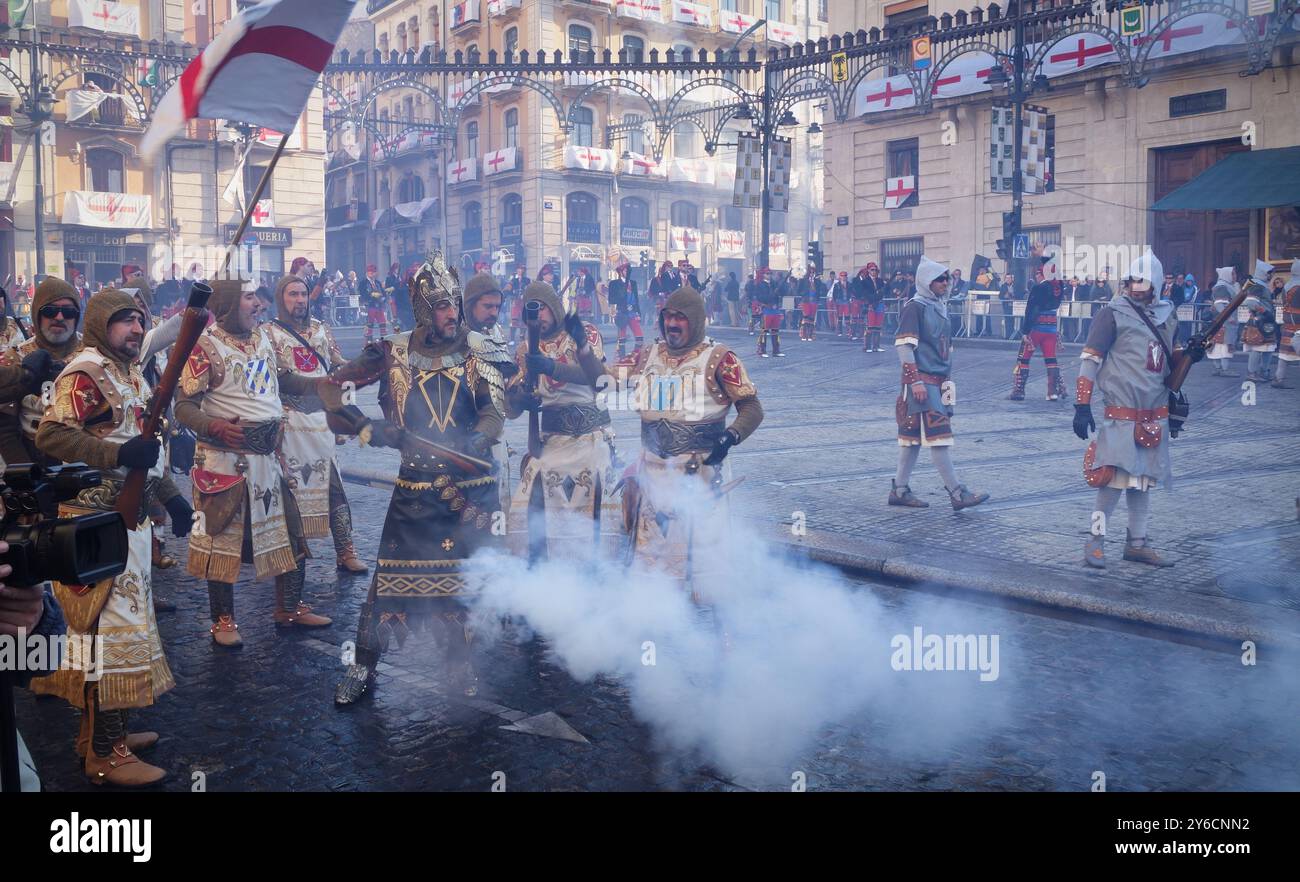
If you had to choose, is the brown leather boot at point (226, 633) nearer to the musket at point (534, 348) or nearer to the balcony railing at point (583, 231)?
the musket at point (534, 348)

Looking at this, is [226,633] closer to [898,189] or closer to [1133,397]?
[1133,397]

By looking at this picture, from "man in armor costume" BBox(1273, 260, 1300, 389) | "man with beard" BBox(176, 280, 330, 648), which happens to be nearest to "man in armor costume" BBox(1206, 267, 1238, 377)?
"man in armor costume" BBox(1273, 260, 1300, 389)

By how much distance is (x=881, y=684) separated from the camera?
5.36 metres

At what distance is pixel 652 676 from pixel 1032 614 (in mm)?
2495

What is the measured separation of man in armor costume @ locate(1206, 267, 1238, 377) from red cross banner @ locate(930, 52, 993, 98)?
39.7ft

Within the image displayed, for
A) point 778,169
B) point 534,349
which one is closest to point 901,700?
point 534,349

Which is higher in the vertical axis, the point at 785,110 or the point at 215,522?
the point at 785,110

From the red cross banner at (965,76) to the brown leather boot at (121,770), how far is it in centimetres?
3018

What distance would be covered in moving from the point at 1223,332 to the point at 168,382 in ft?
63.5

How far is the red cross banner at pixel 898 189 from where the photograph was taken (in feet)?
111

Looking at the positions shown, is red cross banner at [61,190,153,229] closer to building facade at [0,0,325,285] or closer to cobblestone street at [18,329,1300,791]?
building facade at [0,0,325,285]

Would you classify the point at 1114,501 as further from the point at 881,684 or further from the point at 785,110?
the point at 785,110
